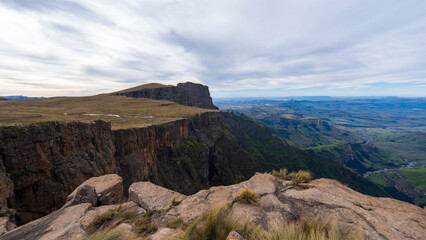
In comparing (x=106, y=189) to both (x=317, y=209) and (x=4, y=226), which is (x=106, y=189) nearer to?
(x=4, y=226)

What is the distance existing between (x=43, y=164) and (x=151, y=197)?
11772 mm

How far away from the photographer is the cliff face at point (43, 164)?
10.2 meters

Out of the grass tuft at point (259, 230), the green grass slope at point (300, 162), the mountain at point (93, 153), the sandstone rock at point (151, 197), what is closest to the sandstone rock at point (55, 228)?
the sandstone rock at point (151, 197)

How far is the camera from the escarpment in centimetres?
1033

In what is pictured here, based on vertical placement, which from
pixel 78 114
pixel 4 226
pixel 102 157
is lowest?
pixel 102 157

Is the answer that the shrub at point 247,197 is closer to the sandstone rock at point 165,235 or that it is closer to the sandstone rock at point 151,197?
the sandstone rock at point 151,197

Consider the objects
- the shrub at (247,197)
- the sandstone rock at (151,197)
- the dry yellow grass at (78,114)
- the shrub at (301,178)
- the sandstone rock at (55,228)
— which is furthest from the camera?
the dry yellow grass at (78,114)

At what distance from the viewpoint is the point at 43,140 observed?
11.8 metres

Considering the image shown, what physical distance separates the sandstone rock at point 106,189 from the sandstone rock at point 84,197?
0.13 m

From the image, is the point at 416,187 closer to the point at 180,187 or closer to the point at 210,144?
the point at 210,144

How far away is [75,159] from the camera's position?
1351cm

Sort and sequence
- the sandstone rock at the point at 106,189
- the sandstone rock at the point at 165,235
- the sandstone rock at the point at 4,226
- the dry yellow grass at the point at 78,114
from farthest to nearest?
the dry yellow grass at the point at 78,114 → the sandstone rock at the point at 106,189 → the sandstone rock at the point at 4,226 → the sandstone rock at the point at 165,235

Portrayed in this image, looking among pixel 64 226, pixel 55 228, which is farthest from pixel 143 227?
pixel 55 228

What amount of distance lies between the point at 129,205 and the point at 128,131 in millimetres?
18416
